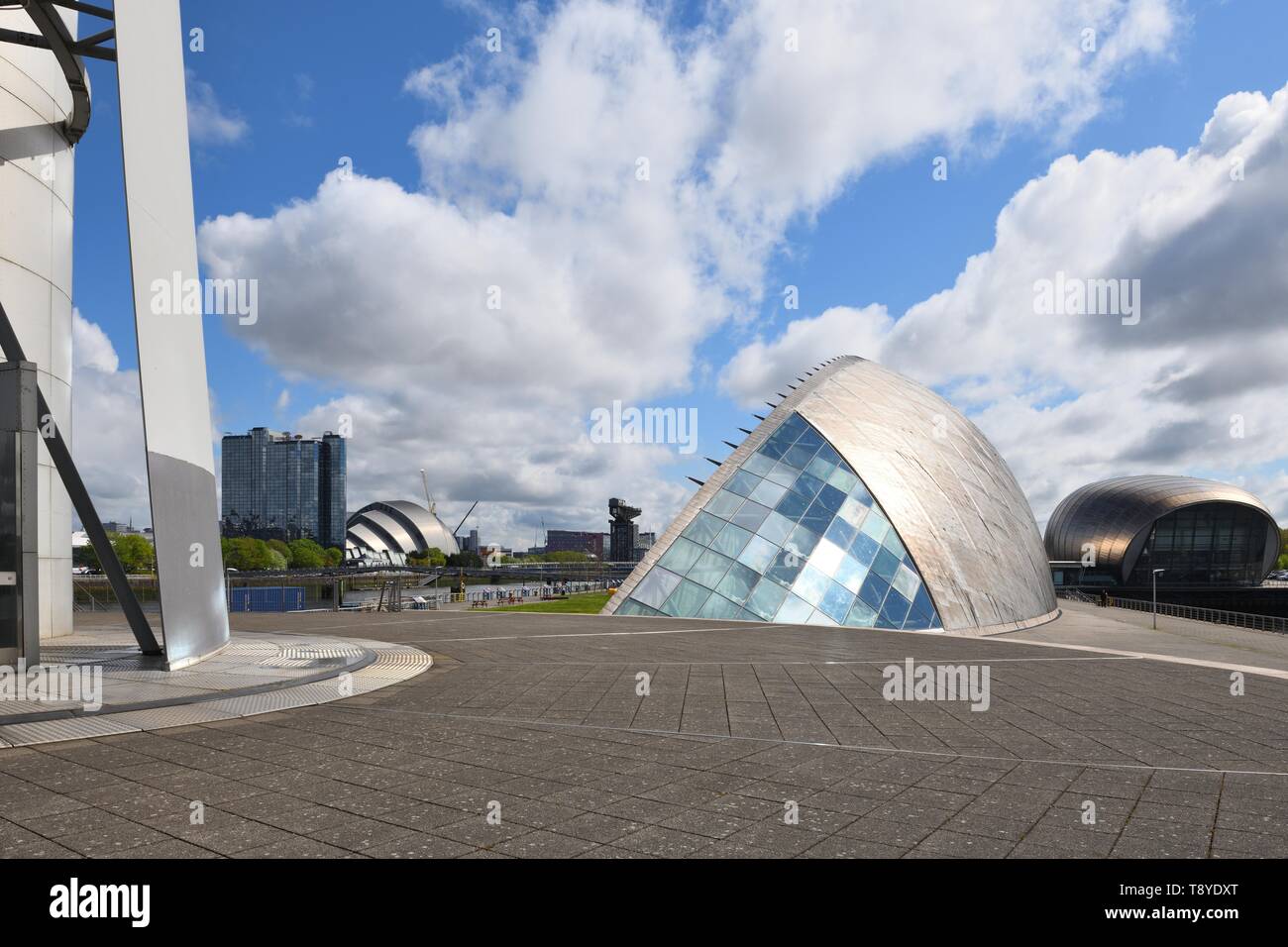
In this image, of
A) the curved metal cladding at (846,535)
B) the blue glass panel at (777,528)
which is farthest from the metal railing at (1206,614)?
the blue glass panel at (777,528)

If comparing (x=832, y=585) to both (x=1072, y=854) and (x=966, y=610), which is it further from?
(x=1072, y=854)

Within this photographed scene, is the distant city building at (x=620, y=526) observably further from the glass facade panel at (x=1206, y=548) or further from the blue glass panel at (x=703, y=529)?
the glass facade panel at (x=1206, y=548)

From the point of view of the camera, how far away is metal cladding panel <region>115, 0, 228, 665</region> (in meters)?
10.4

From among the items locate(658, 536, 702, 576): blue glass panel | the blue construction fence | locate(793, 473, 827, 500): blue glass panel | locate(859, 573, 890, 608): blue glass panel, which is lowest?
the blue construction fence

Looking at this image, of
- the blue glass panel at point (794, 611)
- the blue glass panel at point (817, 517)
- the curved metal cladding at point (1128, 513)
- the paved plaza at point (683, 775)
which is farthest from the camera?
the curved metal cladding at point (1128, 513)

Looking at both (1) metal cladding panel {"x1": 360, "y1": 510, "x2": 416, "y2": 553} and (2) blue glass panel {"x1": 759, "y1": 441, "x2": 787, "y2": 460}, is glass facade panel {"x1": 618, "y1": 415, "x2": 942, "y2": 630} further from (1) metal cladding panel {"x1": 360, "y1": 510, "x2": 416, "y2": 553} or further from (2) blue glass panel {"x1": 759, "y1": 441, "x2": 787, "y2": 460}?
(1) metal cladding panel {"x1": 360, "y1": 510, "x2": 416, "y2": 553}

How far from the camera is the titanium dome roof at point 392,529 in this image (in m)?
147

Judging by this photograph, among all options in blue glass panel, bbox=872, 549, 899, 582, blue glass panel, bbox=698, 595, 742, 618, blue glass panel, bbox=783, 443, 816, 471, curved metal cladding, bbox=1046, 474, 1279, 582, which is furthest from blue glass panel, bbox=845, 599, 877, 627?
curved metal cladding, bbox=1046, 474, 1279, 582

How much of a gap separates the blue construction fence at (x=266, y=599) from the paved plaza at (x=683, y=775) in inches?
830

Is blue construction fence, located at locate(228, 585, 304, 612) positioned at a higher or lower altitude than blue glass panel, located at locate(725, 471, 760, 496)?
lower

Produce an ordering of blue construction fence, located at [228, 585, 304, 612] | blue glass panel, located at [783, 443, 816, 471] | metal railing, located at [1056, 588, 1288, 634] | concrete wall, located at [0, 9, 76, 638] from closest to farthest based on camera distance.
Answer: concrete wall, located at [0, 9, 76, 638]
blue glass panel, located at [783, 443, 816, 471]
blue construction fence, located at [228, 585, 304, 612]
metal railing, located at [1056, 588, 1288, 634]

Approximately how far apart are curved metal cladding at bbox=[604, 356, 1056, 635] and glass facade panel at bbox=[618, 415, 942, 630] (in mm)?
38

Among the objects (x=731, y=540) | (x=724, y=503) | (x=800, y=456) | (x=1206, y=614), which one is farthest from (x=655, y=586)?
(x=1206, y=614)
